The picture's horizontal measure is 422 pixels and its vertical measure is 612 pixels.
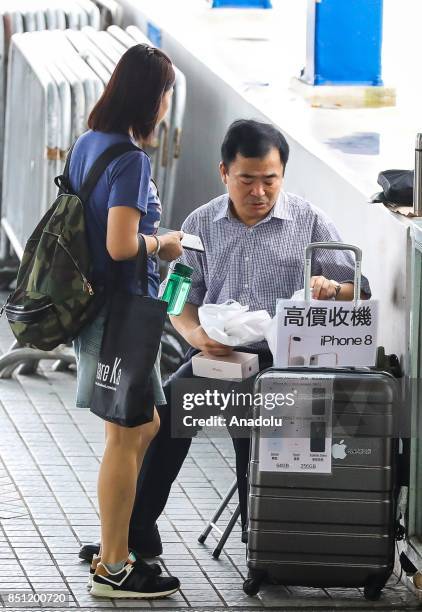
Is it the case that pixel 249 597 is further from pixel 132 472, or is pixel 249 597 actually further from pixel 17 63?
pixel 17 63

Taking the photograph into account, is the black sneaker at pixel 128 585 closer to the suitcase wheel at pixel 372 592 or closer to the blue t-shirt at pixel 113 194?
the suitcase wheel at pixel 372 592

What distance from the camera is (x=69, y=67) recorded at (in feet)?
28.7

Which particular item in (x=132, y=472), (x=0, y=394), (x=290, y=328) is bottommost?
(x=0, y=394)

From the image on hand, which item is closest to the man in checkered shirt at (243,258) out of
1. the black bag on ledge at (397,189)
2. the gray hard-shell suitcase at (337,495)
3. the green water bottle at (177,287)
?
the green water bottle at (177,287)

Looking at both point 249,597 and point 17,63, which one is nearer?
point 249,597

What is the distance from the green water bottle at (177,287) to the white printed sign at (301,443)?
1.91 feet

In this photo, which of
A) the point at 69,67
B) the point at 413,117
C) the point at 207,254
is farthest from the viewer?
the point at 69,67

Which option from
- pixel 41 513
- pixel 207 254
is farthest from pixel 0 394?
pixel 207 254

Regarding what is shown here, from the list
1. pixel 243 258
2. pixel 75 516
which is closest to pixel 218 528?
pixel 75 516

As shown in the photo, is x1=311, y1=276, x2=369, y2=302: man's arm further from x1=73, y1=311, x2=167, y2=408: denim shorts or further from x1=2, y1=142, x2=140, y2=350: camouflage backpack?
x1=2, y1=142, x2=140, y2=350: camouflage backpack

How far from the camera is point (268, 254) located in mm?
5418

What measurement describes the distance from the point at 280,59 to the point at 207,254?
413 centimetres

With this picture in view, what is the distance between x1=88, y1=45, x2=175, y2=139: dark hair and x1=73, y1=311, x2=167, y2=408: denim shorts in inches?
26.1

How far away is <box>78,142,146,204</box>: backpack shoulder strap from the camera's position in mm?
4855
